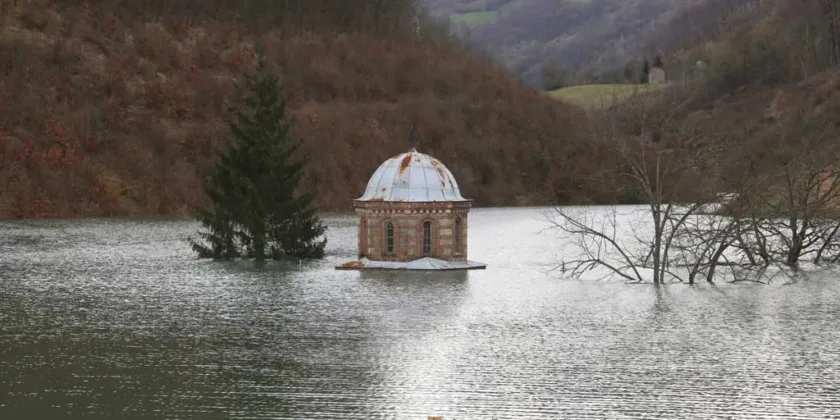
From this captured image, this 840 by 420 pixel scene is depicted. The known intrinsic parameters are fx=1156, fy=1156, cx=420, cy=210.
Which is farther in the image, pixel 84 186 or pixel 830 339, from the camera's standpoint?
pixel 84 186

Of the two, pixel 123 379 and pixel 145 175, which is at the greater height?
pixel 145 175

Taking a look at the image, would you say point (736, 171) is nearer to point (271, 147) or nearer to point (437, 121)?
point (271, 147)

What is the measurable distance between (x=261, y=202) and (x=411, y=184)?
304 inches

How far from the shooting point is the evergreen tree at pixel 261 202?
167 ft

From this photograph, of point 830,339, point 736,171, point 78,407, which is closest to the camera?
point 78,407

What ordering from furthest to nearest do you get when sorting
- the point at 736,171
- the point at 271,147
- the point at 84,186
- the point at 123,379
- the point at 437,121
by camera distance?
the point at 437,121
the point at 84,186
the point at 271,147
the point at 736,171
the point at 123,379

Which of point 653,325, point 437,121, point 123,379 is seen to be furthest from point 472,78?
point 123,379

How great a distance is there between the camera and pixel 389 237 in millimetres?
47375

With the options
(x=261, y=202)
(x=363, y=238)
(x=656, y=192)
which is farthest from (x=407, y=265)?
(x=656, y=192)

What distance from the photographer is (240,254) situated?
171 feet

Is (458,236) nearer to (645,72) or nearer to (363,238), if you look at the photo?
(363,238)

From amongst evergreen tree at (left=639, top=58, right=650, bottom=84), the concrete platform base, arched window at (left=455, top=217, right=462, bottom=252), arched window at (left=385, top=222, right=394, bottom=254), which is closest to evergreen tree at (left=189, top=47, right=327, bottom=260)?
the concrete platform base

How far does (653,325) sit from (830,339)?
15.2 ft

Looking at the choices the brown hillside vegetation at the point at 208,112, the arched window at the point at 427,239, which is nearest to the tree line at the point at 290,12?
the brown hillside vegetation at the point at 208,112
